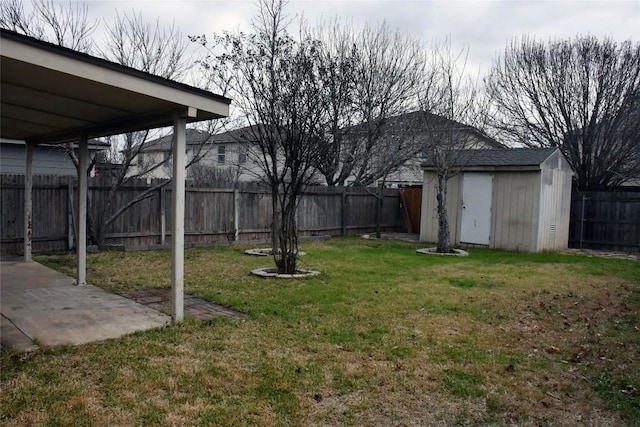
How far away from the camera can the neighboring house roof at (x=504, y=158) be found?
39.8ft

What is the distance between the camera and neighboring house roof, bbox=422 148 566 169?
12.1 meters

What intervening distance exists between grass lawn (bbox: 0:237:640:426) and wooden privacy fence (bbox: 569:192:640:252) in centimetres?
706

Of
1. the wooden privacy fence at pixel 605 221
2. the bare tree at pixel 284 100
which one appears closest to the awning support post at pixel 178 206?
the bare tree at pixel 284 100

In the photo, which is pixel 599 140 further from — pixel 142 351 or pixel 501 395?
pixel 142 351

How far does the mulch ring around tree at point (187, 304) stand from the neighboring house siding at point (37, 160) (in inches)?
323

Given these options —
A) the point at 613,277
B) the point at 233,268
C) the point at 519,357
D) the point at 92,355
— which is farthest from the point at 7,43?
the point at 613,277

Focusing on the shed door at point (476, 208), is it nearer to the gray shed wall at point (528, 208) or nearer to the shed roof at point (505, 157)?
the gray shed wall at point (528, 208)

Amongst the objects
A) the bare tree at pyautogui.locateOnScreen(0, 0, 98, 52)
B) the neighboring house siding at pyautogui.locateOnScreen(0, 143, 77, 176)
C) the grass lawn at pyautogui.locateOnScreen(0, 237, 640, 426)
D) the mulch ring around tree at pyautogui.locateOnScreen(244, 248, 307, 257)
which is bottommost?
the grass lawn at pyautogui.locateOnScreen(0, 237, 640, 426)

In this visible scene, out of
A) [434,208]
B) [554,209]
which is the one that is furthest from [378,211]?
[554,209]

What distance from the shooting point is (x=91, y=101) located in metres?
4.88

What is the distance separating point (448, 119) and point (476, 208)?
8.60 feet

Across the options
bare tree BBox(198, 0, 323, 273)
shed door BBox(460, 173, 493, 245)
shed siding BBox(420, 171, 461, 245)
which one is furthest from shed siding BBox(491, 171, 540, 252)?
bare tree BBox(198, 0, 323, 273)

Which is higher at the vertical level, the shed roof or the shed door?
the shed roof

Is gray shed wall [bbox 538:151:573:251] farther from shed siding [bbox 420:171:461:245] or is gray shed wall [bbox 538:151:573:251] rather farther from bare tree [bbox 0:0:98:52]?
bare tree [bbox 0:0:98:52]
